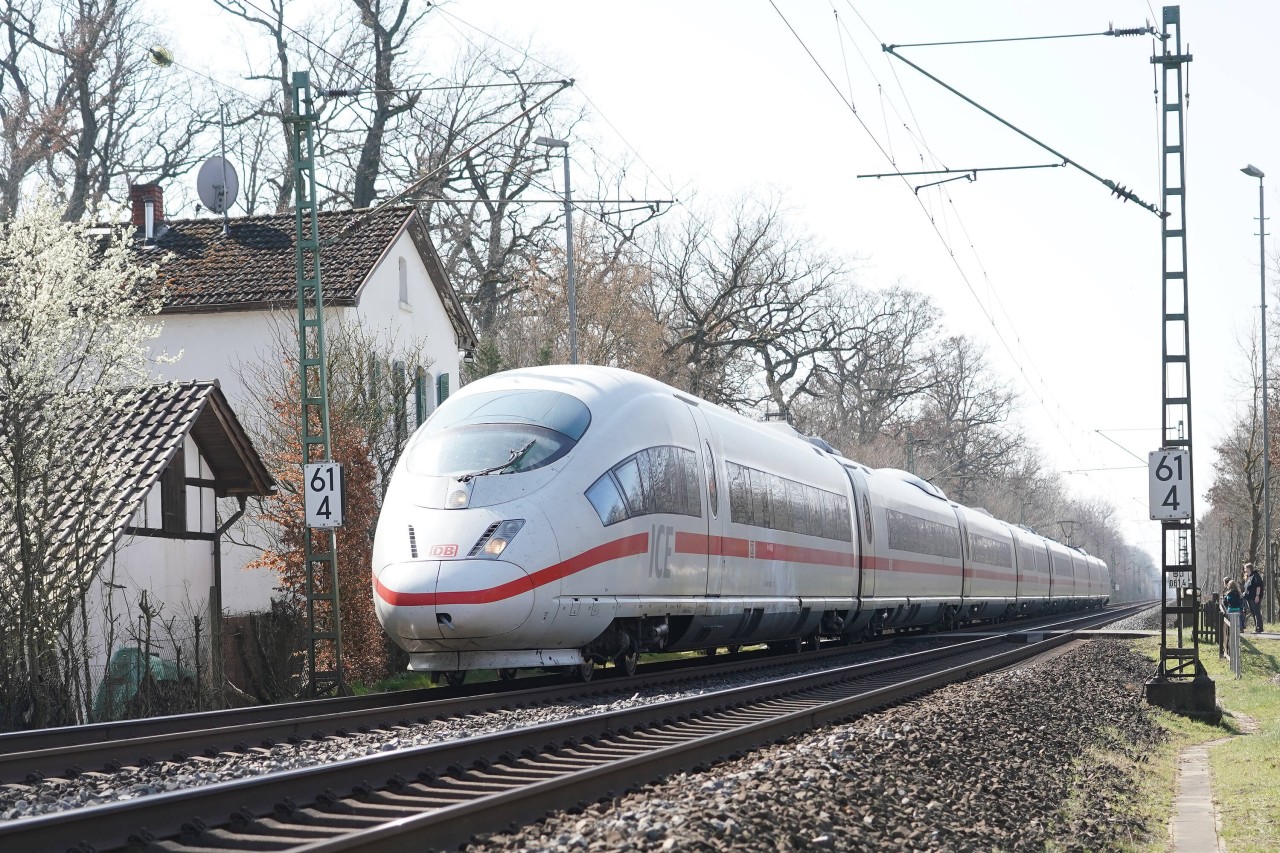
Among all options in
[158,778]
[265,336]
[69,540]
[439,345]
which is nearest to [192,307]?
[265,336]

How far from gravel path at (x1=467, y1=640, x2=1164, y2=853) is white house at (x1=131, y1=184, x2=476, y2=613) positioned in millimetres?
17261

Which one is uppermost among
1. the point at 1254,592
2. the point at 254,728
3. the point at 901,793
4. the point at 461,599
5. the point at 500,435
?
the point at 500,435

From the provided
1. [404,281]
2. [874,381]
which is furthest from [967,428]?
[404,281]

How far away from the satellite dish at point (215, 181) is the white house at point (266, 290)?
3.62ft

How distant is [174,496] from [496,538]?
28.5ft

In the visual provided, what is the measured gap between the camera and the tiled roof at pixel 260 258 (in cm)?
3017

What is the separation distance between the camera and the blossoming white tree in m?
13.9

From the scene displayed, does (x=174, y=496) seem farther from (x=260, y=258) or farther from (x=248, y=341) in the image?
(x=260, y=258)

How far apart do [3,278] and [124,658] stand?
17.8ft

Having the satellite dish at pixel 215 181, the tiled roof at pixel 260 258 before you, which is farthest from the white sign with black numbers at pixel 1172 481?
the satellite dish at pixel 215 181

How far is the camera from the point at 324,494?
53.3ft

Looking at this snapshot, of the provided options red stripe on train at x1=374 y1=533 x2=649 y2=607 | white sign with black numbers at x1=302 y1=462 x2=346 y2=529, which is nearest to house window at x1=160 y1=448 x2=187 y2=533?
white sign with black numbers at x1=302 y1=462 x2=346 y2=529

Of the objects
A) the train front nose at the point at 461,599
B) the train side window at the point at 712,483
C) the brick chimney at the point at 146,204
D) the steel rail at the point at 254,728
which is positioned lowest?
the steel rail at the point at 254,728

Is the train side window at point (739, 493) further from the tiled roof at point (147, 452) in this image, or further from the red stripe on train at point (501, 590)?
the tiled roof at point (147, 452)
